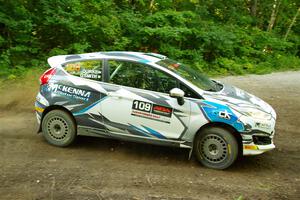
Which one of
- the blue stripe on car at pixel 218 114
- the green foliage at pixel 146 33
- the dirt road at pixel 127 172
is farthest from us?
the green foliage at pixel 146 33

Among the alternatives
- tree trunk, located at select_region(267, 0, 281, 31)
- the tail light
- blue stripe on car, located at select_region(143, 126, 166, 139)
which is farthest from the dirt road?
tree trunk, located at select_region(267, 0, 281, 31)

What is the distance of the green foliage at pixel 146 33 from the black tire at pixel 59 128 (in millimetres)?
5116

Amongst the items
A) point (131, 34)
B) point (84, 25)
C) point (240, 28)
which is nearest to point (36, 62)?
point (84, 25)

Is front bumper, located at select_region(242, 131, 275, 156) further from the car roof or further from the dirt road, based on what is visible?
the car roof

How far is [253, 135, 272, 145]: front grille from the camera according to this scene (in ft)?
20.4

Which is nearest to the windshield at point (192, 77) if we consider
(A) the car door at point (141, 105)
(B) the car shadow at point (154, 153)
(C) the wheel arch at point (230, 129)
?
(A) the car door at point (141, 105)

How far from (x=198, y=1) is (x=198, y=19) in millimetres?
1387

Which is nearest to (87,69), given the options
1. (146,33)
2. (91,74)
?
(91,74)

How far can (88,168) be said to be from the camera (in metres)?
6.16

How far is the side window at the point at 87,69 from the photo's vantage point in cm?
680

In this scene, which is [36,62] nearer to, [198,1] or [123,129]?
[123,129]

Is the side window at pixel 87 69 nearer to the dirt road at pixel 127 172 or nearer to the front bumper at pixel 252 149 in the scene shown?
the dirt road at pixel 127 172

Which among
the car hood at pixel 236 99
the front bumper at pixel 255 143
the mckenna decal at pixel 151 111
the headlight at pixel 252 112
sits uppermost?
the car hood at pixel 236 99

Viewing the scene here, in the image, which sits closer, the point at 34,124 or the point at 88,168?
the point at 88,168
